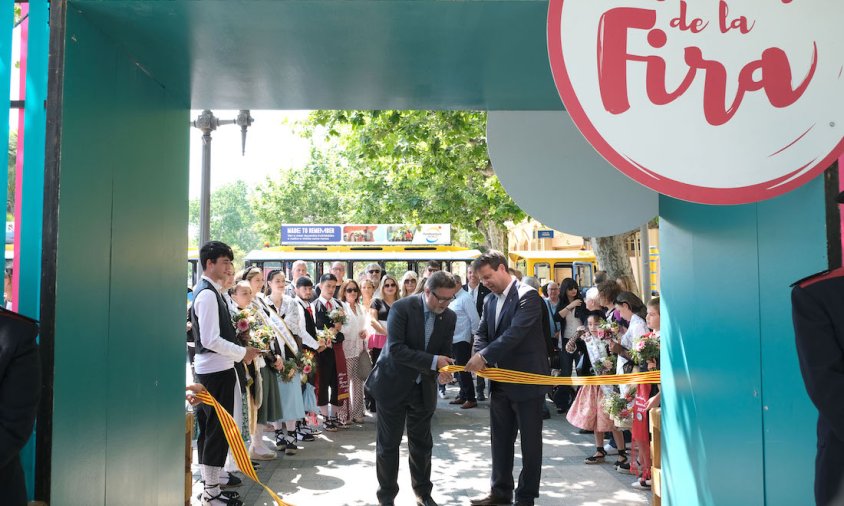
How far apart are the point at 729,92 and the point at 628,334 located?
4120 mm

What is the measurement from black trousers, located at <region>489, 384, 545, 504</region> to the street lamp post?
551cm

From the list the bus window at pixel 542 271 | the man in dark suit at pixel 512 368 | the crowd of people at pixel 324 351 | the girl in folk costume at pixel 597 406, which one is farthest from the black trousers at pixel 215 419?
the bus window at pixel 542 271

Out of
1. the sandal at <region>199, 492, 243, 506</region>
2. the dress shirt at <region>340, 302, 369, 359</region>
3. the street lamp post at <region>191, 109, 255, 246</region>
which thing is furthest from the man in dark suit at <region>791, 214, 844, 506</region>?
the street lamp post at <region>191, 109, 255, 246</region>

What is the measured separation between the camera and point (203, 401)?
563 cm

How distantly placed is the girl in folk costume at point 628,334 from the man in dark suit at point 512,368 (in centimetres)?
111

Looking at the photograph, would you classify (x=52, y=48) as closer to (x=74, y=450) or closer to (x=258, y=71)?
(x=258, y=71)

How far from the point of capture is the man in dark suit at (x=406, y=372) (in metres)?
5.71

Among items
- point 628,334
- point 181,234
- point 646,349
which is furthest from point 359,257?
point 181,234

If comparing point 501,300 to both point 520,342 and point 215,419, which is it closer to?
point 520,342

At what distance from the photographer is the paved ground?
6.25m

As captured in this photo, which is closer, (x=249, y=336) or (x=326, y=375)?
(x=249, y=336)

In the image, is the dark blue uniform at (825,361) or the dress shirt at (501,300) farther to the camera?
the dress shirt at (501,300)

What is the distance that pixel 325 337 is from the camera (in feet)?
28.4

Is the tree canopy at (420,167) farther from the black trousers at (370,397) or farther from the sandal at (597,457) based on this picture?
the sandal at (597,457)
